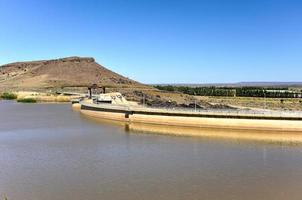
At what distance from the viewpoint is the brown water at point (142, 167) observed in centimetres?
2186

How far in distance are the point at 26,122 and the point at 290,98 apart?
166 feet

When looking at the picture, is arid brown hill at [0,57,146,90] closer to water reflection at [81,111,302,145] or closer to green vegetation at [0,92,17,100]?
green vegetation at [0,92,17,100]

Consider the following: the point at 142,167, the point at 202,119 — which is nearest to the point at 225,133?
the point at 202,119

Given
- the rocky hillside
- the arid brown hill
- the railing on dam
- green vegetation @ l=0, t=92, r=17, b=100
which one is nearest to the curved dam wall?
the railing on dam

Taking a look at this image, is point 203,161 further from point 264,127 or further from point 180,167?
point 264,127

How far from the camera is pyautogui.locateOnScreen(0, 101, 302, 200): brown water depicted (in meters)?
21.9

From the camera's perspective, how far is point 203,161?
2981 centimetres

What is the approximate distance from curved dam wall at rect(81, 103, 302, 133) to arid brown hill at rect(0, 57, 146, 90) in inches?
3173

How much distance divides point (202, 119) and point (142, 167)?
23.6 m

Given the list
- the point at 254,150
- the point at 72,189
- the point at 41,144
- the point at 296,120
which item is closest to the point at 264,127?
the point at 296,120

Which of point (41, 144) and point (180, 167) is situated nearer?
point (180, 167)

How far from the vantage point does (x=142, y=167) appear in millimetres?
27594

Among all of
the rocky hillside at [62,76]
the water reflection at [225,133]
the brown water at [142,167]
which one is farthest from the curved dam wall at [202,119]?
the rocky hillside at [62,76]

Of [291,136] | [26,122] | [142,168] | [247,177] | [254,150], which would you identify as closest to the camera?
[247,177]
